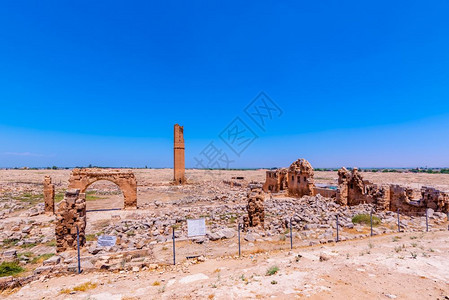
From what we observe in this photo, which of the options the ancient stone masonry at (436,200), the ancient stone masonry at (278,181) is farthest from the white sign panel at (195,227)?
the ancient stone masonry at (278,181)

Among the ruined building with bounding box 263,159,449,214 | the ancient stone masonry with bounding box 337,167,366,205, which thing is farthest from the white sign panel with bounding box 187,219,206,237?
the ancient stone masonry with bounding box 337,167,366,205

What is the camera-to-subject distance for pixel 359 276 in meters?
6.81

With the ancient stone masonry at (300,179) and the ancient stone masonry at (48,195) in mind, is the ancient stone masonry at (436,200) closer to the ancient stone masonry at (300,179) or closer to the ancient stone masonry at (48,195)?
the ancient stone masonry at (300,179)

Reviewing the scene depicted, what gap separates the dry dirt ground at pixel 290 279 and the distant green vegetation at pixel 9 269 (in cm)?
234

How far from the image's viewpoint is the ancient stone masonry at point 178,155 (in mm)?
45075

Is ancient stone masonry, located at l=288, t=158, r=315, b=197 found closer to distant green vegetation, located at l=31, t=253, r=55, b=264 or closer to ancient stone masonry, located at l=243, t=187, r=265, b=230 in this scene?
ancient stone masonry, located at l=243, t=187, r=265, b=230

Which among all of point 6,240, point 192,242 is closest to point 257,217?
point 192,242

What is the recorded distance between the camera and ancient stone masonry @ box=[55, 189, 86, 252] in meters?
10.6

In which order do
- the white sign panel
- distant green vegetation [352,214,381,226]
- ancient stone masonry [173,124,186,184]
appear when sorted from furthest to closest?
ancient stone masonry [173,124,186,184] → distant green vegetation [352,214,381,226] → the white sign panel

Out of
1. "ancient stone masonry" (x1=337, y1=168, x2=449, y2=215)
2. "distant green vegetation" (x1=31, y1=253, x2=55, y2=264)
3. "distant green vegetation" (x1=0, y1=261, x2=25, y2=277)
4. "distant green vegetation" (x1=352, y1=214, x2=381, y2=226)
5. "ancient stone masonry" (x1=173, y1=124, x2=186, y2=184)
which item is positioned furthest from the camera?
"ancient stone masonry" (x1=173, y1=124, x2=186, y2=184)

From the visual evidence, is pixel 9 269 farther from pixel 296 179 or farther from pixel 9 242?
pixel 296 179

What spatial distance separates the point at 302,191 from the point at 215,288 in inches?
1046

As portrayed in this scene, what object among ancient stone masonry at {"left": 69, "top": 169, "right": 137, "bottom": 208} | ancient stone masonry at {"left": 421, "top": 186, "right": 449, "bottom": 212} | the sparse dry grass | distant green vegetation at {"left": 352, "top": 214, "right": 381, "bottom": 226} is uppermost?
ancient stone masonry at {"left": 69, "top": 169, "right": 137, "bottom": 208}

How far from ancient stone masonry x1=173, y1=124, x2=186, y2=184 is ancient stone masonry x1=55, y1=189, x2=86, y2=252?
112 feet
